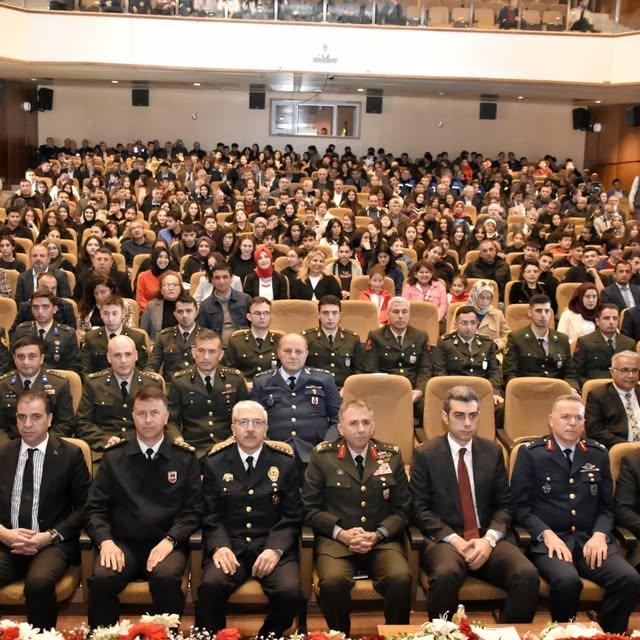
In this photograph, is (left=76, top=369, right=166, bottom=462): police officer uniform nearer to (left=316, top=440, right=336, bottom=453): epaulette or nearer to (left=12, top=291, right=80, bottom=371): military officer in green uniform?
(left=12, top=291, right=80, bottom=371): military officer in green uniform

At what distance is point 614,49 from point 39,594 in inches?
463

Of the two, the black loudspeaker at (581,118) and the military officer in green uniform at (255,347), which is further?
the black loudspeaker at (581,118)

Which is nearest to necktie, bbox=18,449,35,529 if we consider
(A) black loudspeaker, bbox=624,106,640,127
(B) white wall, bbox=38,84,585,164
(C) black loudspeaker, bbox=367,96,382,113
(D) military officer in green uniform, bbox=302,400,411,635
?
(D) military officer in green uniform, bbox=302,400,411,635

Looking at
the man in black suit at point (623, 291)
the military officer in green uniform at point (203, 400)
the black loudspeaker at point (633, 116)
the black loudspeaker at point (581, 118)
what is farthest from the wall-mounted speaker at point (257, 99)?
the military officer in green uniform at point (203, 400)

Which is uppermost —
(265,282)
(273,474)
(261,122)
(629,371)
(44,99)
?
(44,99)

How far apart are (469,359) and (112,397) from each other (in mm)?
2116

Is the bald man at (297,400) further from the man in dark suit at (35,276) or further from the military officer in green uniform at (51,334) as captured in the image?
the man in dark suit at (35,276)

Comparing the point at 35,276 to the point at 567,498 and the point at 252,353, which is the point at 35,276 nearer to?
the point at 252,353

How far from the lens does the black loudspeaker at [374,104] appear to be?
16.4 metres

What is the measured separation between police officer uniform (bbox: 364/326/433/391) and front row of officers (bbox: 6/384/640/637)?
1477 millimetres

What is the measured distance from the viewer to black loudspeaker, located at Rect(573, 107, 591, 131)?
645 inches

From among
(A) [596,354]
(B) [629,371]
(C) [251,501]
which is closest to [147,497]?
(C) [251,501]

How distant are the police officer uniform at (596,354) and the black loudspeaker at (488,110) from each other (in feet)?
39.8

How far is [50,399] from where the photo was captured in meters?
4.05
